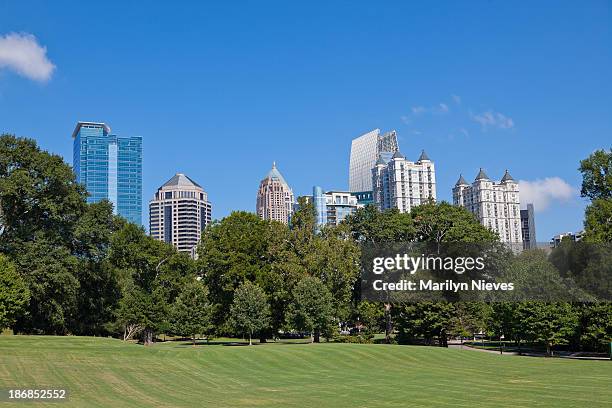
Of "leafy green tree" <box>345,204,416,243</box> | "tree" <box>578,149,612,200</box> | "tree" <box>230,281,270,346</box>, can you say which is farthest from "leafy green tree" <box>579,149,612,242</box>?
"tree" <box>230,281,270,346</box>

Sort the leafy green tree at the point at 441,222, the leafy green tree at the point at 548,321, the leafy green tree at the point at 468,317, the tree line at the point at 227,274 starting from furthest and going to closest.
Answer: the leafy green tree at the point at 441,222 < the leafy green tree at the point at 468,317 < the leafy green tree at the point at 548,321 < the tree line at the point at 227,274

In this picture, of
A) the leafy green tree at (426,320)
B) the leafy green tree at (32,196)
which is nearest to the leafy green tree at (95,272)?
the leafy green tree at (32,196)

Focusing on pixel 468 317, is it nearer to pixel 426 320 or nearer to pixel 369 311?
pixel 426 320

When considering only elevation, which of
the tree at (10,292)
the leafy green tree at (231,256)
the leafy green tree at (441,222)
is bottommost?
the tree at (10,292)

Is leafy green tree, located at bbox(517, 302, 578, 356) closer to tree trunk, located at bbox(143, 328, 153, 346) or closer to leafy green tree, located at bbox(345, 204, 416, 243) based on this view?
leafy green tree, located at bbox(345, 204, 416, 243)

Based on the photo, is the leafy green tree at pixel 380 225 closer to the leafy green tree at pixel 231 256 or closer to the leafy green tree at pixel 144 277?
the leafy green tree at pixel 231 256

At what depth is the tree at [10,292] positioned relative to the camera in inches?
1682

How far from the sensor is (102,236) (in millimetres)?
53688

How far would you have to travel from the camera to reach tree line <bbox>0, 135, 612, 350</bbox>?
48.2 m

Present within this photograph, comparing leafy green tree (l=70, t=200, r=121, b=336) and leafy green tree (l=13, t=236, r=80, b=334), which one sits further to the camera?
leafy green tree (l=70, t=200, r=121, b=336)

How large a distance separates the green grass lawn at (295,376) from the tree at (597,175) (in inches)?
870

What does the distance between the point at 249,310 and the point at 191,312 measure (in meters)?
5.87

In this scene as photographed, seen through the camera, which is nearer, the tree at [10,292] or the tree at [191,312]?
the tree at [10,292]

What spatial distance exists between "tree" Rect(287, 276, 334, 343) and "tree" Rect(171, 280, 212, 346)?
8731 mm
